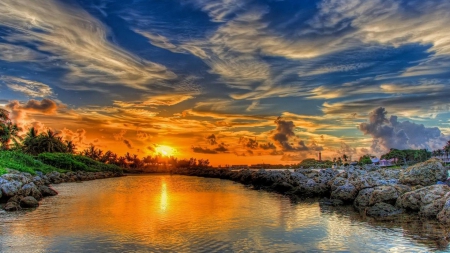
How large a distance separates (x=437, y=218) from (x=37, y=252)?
23694 mm

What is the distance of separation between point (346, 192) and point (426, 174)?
7576mm

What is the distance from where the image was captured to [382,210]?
25656mm

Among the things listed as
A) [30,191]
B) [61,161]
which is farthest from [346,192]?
[61,161]

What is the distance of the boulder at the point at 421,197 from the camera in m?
24.2

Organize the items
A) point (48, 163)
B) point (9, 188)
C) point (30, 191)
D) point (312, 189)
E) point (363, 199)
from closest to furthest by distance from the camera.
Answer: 1. point (363, 199)
2. point (9, 188)
3. point (30, 191)
4. point (312, 189)
5. point (48, 163)

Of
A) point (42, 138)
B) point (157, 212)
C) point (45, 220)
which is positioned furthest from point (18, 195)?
point (42, 138)

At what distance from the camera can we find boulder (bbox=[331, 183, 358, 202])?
31.9 m

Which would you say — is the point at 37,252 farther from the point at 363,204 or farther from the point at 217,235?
the point at 363,204

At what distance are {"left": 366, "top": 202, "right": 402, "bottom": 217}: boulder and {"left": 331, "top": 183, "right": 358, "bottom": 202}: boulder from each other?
511cm

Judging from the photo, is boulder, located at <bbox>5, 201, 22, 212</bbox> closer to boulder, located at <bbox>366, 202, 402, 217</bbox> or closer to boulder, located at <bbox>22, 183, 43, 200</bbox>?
boulder, located at <bbox>22, 183, 43, 200</bbox>

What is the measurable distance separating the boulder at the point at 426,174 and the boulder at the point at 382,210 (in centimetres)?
782

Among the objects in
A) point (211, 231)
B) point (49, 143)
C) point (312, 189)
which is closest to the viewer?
point (211, 231)

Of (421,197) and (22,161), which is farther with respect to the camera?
(22,161)

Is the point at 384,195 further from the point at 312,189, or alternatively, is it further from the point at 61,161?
the point at 61,161
